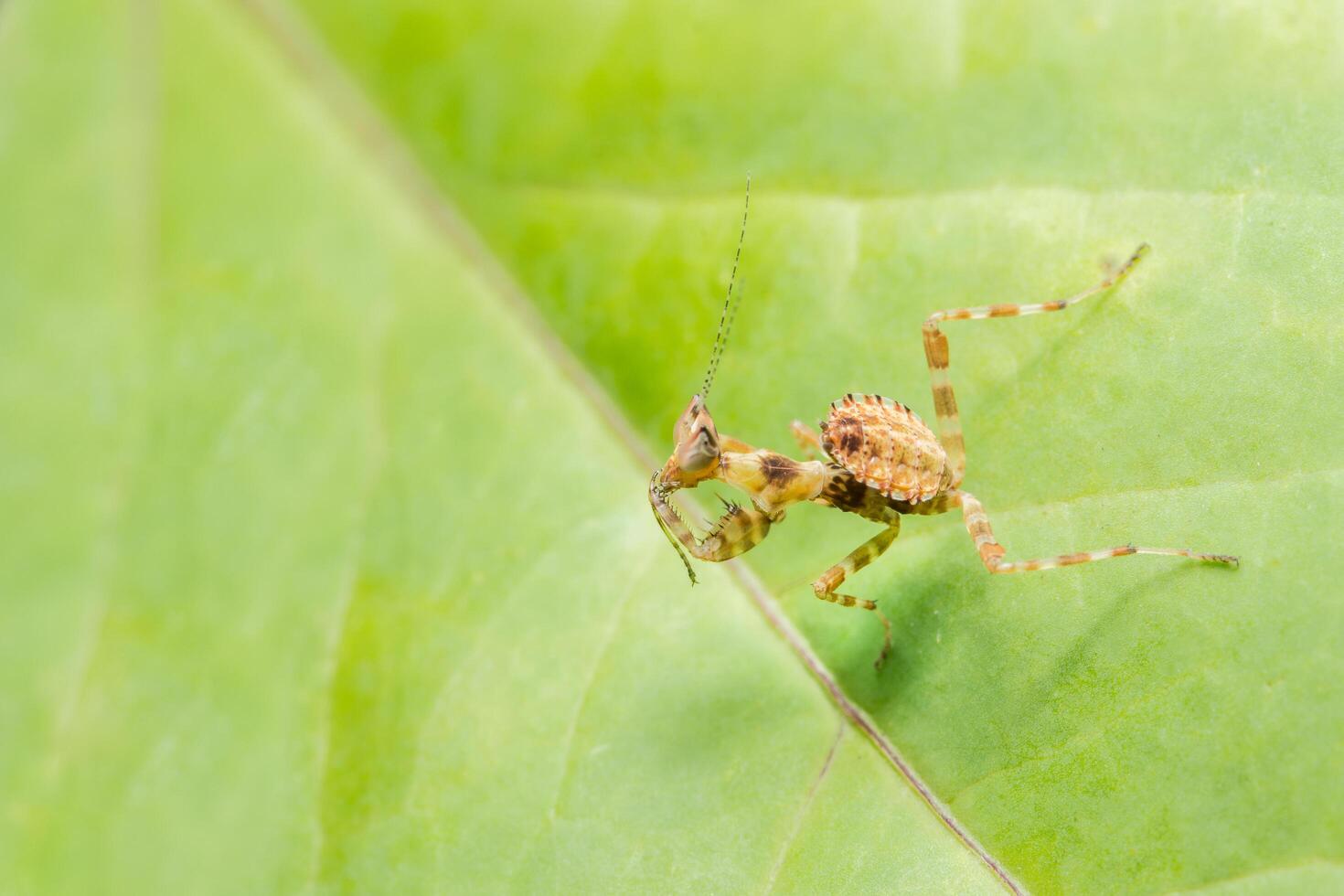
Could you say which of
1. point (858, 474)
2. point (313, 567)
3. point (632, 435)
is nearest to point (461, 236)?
point (632, 435)

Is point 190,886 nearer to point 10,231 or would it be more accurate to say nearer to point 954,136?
point 10,231

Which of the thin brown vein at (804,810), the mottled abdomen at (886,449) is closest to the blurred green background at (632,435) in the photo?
the thin brown vein at (804,810)

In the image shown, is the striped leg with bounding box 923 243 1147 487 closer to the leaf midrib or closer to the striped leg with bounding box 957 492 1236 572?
the striped leg with bounding box 957 492 1236 572

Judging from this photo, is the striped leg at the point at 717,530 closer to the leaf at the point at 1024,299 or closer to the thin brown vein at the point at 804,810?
the leaf at the point at 1024,299

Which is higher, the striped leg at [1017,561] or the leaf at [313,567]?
the leaf at [313,567]

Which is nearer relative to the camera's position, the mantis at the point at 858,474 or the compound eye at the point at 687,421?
the mantis at the point at 858,474

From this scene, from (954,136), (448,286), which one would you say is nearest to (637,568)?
(448,286)
